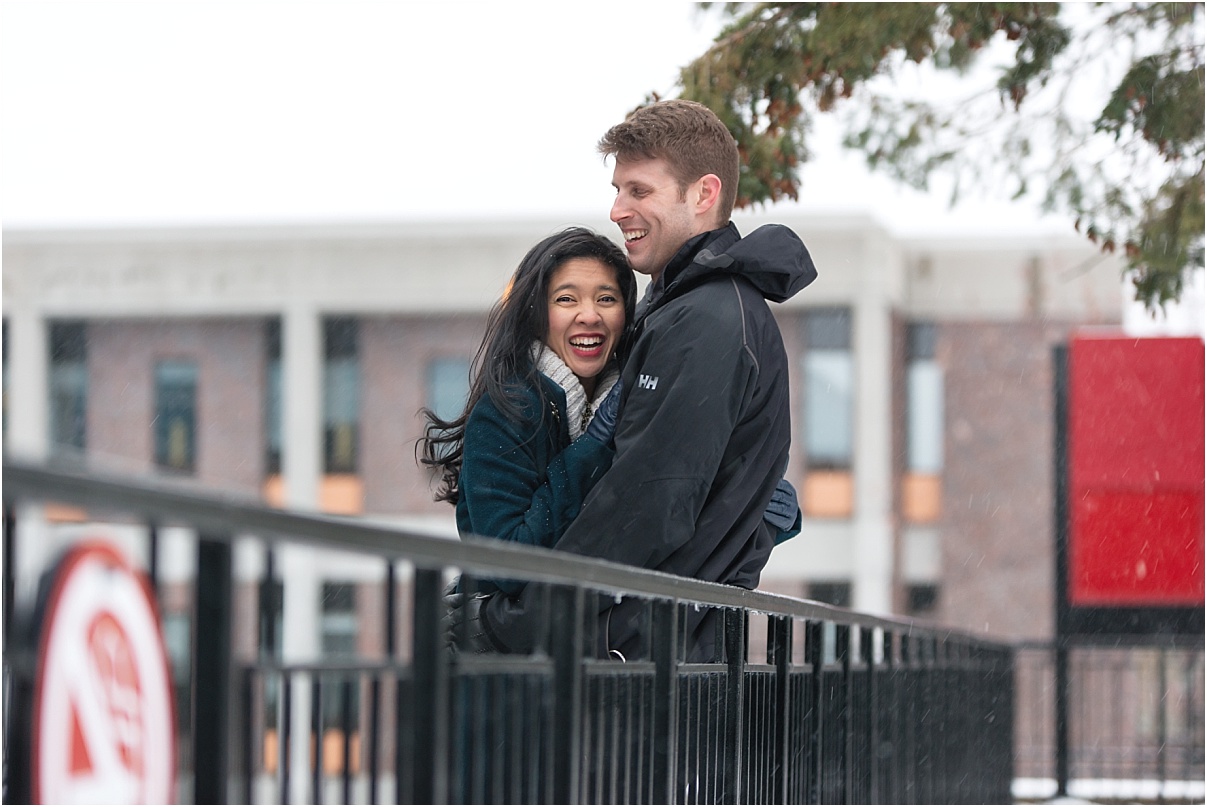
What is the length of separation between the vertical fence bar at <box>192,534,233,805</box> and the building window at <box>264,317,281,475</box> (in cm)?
3403

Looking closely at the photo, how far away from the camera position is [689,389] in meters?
4.00

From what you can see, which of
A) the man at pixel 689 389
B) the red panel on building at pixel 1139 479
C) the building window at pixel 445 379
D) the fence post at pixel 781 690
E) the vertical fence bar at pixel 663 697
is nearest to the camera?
the vertical fence bar at pixel 663 697

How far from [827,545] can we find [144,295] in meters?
15.0

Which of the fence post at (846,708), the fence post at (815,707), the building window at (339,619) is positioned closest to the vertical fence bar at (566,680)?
the fence post at (815,707)

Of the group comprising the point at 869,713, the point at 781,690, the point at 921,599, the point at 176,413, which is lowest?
the point at 921,599

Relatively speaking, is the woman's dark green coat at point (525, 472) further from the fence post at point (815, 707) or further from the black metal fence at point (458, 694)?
the fence post at point (815, 707)

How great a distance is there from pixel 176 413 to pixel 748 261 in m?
33.1

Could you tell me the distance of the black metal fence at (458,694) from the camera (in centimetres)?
198

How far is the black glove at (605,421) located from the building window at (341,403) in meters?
31.2

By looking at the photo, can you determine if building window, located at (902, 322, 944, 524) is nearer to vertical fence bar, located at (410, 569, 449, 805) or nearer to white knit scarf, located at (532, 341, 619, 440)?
white knit scarf, located at (532, 341, 619, 440)

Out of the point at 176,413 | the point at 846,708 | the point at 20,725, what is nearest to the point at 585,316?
the point at 846,708

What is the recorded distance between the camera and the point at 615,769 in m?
3.28

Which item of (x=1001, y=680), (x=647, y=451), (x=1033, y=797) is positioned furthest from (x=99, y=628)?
(x=1033, y=797)

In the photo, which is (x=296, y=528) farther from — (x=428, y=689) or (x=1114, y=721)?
(x=1114, y=721)
